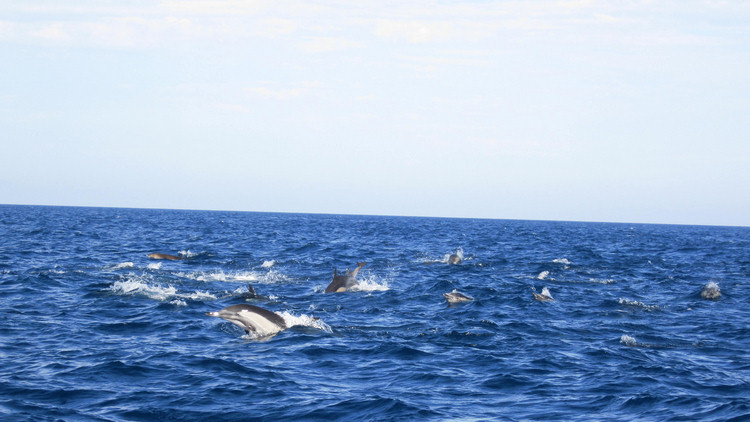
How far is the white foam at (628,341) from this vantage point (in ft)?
51.7

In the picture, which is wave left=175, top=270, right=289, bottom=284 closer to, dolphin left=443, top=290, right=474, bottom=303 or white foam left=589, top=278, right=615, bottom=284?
dolphin left=443, top=290, right=474, bottom=303

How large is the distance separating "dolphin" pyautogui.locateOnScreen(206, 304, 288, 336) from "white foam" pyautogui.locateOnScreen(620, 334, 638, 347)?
8.04 meters

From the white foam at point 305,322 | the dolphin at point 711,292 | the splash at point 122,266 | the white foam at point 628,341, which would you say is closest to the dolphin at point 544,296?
the dolphin at point 711,292

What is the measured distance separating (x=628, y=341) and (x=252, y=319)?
8.75 metres

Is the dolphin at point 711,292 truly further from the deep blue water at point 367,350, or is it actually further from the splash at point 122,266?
the splash at point 122,266

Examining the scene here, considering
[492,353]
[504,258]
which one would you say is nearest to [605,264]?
[504,258]

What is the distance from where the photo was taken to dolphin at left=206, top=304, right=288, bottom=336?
50.8ft

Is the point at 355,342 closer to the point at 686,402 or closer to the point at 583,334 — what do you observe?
the point at 583,334

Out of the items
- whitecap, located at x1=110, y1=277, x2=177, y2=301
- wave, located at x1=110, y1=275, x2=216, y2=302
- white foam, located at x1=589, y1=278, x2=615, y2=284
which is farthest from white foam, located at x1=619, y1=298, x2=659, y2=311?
whitecap, located at x1=110, y1=277, x2=177, y2=301

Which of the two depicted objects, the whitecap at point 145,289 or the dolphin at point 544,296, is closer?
the whitecap at point 145,289

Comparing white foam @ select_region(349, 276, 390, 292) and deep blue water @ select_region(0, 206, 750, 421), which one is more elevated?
white foam @ select_region(349, 276, 390, 292)

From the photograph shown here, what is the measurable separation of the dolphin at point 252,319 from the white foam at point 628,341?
804cm

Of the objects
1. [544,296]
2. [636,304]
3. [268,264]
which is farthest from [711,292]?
[268,264]

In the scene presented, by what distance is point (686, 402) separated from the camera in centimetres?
1136
